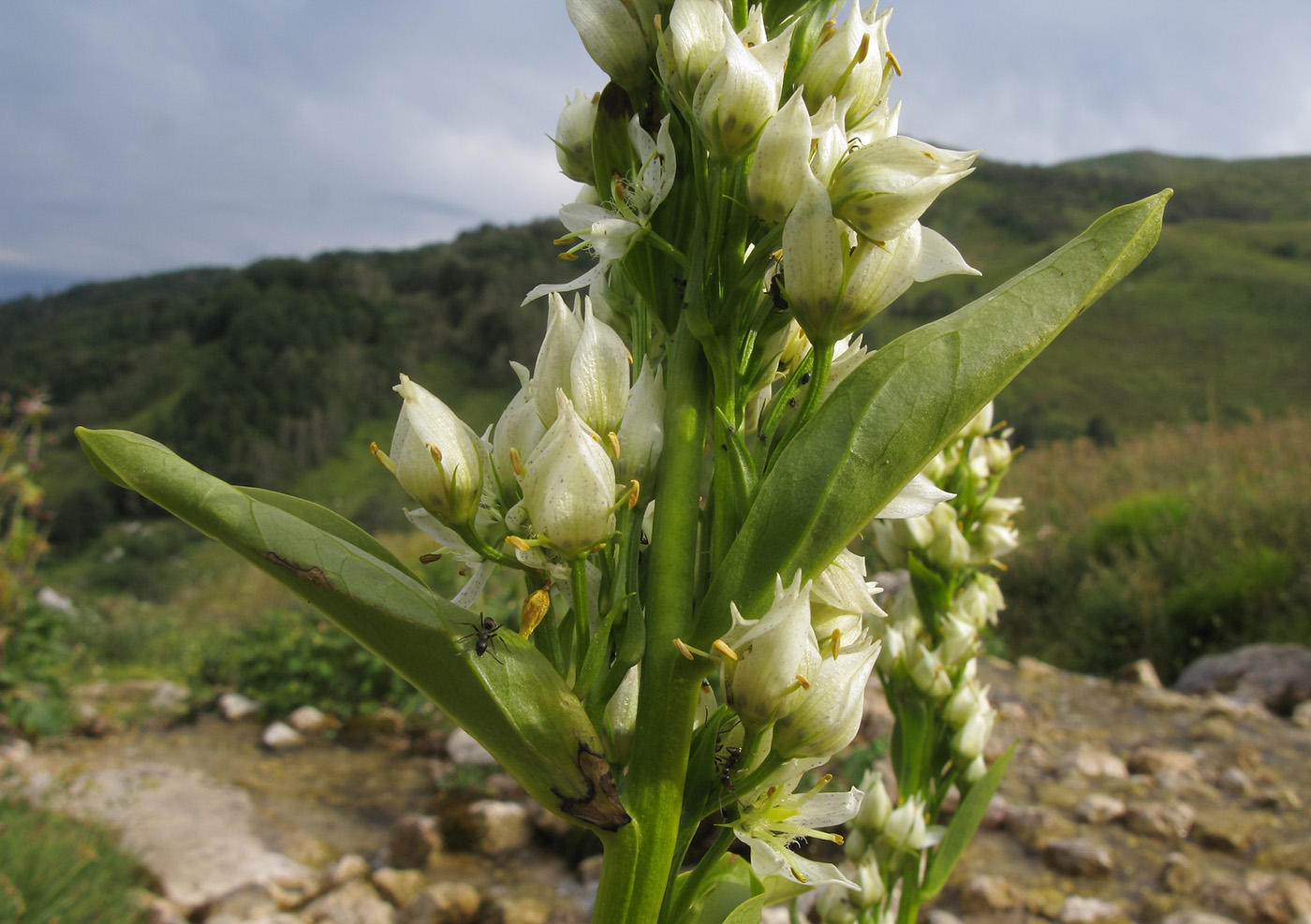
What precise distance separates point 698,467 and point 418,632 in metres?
0.35

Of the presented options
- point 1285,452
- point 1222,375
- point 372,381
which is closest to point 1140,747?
point 1285,452

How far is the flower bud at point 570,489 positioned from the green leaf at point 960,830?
1.37 metres

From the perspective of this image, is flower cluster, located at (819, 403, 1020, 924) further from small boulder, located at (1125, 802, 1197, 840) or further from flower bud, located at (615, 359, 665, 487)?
small boulder, located at (1125, 802, 1197, 840)

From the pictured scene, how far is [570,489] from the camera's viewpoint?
84 cm

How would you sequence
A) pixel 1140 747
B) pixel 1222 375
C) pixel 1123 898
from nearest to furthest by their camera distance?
pixel 1123 898, pixel 1140 747, pixel 1222 375

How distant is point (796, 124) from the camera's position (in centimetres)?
88

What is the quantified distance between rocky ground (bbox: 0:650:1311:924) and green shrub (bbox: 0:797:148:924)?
0.79 ft

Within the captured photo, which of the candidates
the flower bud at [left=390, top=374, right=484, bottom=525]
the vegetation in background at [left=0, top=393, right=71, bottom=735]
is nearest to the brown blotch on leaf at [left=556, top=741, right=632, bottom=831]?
the flower bud at [left=390, top=374, right=484, bottom=525]

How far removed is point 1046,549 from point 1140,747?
447 centimetres

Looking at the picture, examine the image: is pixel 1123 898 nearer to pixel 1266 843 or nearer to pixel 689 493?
pixel 1266 843

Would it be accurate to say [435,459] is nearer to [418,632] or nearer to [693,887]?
[418,632]

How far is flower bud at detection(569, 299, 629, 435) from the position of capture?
3.06 ft

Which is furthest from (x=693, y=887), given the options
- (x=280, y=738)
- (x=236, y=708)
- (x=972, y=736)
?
(x=236, y=708)

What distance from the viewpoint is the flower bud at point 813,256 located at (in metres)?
0.86
